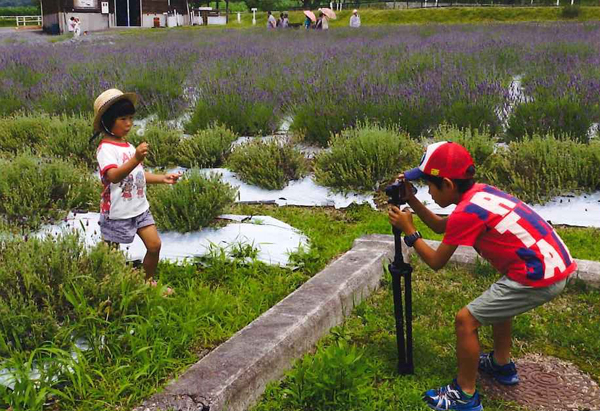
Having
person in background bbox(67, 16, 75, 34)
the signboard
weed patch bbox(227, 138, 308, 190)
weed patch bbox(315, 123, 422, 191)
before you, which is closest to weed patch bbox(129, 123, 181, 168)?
weed patch bbox(227, 138, 308, 190)

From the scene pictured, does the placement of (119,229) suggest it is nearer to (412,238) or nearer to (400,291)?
→ (400,291)

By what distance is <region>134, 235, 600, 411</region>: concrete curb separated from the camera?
8.46 feet

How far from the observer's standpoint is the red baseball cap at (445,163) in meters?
2.71

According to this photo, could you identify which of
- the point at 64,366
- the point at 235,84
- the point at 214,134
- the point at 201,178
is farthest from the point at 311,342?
the point at 235,84

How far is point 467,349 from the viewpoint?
107 inches

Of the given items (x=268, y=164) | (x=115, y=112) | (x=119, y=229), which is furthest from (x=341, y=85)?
(x=119, y=229)

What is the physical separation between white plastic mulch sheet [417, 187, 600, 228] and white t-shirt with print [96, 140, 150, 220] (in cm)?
300

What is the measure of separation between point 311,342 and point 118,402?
41.0 inches

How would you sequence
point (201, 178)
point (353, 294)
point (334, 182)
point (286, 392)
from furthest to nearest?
point (334, 182) → point (201, 178) → point (353, 294) → point (286, 392)

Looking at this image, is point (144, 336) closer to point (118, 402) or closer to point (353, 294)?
point (118, 402)

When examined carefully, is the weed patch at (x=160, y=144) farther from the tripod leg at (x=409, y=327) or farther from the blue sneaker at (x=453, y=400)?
the blue sneaker at (x=453, y=400)

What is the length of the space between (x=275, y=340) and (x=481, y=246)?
1.05 meters

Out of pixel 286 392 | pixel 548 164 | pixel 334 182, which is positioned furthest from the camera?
pixel 334 182

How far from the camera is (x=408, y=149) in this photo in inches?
249
